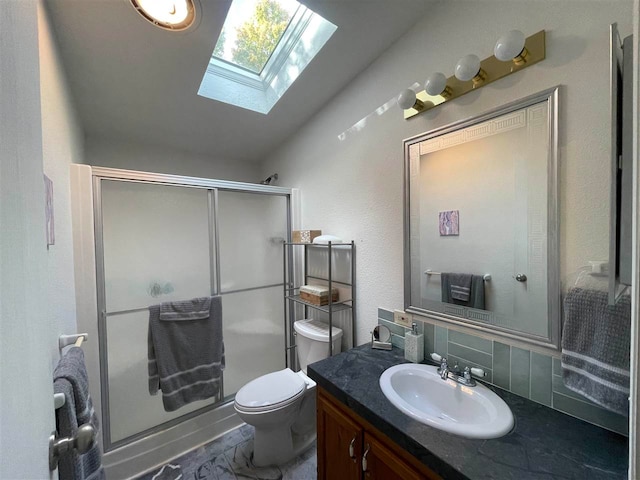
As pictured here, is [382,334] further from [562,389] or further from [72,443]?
[72,443]

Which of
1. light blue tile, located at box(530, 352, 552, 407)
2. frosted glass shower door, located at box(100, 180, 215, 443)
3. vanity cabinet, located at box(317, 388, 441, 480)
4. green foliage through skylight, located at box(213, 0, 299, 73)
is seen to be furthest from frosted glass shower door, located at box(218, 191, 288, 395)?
light blue tile, located at box(530, 352, 552, 407)

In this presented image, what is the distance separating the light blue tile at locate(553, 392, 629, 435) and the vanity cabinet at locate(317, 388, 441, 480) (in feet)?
1.83

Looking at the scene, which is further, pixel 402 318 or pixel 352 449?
pixel 402 318

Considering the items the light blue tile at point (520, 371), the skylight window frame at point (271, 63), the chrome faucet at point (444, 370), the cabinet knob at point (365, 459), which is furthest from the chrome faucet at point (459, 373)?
the skylight window frame at point (271, 63)

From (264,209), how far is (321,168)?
2.06 ft

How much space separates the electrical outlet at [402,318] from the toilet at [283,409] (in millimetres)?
478

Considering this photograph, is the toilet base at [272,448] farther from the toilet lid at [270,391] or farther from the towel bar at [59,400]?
the towel bar at [59,400]

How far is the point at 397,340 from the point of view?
1445 mm

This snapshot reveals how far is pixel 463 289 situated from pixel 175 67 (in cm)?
193

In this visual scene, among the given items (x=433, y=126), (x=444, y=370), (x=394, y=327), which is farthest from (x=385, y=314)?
(x=433, y=126)

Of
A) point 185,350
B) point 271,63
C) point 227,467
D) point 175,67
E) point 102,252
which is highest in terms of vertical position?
point 271,63

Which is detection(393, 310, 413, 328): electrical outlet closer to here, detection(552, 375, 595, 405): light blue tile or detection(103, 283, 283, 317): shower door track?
detection(552, 375, 595, 405): light blue tile

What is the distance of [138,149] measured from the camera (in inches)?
84.7

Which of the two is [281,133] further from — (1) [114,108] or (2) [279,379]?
(2) [279,379]
